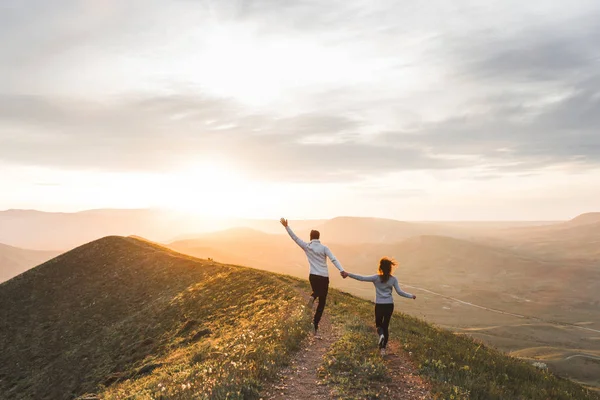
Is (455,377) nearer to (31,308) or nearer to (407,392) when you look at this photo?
(407,392)

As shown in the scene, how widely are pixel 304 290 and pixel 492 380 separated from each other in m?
15.3

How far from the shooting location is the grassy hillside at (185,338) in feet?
38.3

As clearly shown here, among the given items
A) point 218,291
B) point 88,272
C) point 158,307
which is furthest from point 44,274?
point 218,291

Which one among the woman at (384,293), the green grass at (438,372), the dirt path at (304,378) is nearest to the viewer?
the dirt path at (304,378)

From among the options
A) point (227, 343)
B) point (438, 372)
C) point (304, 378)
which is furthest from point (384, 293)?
point (227, 343)

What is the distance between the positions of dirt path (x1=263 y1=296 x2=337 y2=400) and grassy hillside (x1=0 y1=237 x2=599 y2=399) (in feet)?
1.07

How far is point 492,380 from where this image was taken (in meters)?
12.6

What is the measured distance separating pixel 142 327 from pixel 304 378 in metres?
23.4

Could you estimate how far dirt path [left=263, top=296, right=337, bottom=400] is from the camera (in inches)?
402

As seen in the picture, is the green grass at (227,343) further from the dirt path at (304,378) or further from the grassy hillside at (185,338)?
the dirt path at (304,378)

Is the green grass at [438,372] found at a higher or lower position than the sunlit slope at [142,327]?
higher

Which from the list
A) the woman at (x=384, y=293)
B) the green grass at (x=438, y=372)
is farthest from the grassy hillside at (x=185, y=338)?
the woman at (x=384, y=293)

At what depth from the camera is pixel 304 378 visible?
11367 mm

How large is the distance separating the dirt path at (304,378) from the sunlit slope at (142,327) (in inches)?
19.5
